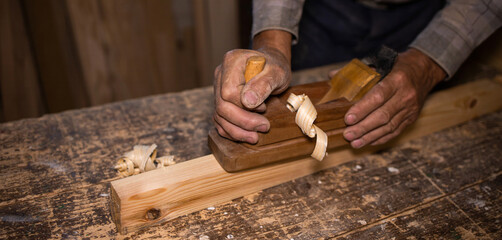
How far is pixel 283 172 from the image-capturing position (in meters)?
1.11

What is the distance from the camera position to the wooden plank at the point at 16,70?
1980 millimetres

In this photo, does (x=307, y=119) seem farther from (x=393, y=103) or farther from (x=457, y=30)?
(x=457, y=30)

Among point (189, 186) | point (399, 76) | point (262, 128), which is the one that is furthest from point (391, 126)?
point (189, 186)

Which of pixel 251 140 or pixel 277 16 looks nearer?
pixel 251 140

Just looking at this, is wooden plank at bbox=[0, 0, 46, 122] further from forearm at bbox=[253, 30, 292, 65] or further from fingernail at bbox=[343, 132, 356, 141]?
fingernail at bbox=[343, 132, 356, 141]

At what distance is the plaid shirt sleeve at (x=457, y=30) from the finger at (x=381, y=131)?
0.24m

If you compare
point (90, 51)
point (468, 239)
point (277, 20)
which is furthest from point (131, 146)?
point (90, 51)

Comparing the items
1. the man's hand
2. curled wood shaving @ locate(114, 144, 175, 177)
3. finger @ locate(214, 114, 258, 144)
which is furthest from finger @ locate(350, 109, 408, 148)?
curled wood shaving @ locate(114, 144, 175, 177)

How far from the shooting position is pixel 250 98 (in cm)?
91

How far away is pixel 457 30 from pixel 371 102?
1.42ft

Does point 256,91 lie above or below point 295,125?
above

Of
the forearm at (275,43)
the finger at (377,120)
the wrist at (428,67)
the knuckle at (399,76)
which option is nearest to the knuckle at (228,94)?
the forearm at (275,43)

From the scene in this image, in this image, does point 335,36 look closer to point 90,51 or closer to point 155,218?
point 155,218

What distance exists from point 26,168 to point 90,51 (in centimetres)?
127
